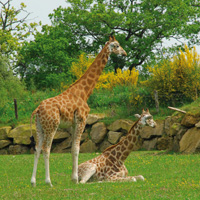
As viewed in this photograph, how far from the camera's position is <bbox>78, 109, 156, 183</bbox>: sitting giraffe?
10836mm


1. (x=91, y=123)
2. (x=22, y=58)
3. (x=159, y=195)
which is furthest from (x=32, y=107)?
(x=159, y=195)

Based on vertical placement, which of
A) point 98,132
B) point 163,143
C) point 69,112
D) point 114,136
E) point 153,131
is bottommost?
point 163,143

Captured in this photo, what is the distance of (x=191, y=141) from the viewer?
17750 mm

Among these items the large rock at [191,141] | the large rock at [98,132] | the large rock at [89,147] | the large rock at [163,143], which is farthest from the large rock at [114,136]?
the large rock at [191,141]

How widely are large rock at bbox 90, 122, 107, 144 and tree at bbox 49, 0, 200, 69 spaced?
16.7 meters

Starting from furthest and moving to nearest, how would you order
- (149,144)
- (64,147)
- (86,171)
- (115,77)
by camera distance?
(115,77)
(64,147)
(149,144)
(86,171)

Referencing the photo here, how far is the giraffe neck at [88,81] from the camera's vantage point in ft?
37.1

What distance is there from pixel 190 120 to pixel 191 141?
0.95m

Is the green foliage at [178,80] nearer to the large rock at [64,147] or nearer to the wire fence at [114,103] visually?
the wire fence at [114,103]

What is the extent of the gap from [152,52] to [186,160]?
28119mm

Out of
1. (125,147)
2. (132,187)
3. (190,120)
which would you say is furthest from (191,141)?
(132,187)

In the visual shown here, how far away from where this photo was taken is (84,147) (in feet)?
78.9

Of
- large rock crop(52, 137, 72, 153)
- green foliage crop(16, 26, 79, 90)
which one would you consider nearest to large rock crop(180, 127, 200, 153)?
large rock crop(52, 137, 72, 153)

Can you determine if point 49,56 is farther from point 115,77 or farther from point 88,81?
point 88,81
